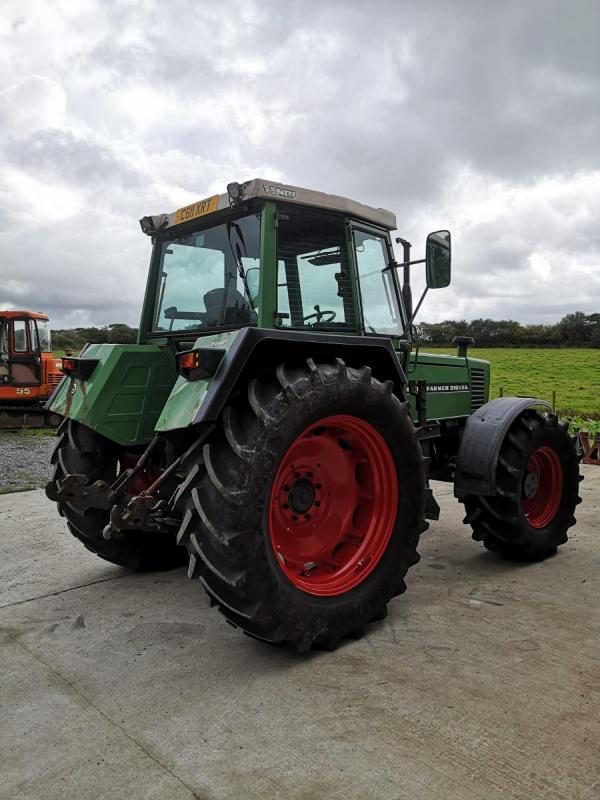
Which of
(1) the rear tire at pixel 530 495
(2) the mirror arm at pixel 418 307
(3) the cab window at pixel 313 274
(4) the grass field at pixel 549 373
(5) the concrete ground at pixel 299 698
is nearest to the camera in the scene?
(5) the concrete ground at pixel 299 698

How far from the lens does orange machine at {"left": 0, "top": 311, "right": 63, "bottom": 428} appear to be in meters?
13.3

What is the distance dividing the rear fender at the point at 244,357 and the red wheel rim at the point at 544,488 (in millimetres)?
1702

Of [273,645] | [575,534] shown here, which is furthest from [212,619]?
[575,534]

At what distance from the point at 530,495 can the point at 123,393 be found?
8.94ft

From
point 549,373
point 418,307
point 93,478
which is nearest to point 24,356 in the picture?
point 93,478

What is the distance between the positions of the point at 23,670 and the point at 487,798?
6.36ft

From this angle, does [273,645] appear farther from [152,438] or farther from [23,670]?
[152,438]

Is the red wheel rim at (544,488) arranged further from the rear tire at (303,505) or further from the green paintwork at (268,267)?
the green paintwork at (268,267)

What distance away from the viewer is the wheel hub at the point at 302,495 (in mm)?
2965

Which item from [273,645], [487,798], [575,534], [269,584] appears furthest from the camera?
[575,534]

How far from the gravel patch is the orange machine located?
1.69 ft

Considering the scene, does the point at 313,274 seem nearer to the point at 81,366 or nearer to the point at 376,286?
→ the point at 376,286

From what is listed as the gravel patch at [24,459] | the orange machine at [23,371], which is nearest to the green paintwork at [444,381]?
the gravel patch at [24,459]

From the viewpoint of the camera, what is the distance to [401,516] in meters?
3.13
